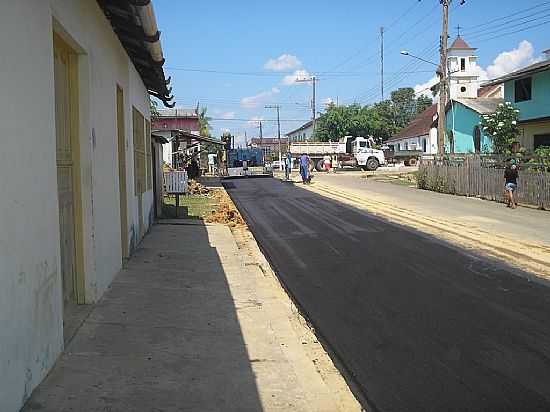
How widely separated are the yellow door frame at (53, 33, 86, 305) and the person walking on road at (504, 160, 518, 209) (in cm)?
1606

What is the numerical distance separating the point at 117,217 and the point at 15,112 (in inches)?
206

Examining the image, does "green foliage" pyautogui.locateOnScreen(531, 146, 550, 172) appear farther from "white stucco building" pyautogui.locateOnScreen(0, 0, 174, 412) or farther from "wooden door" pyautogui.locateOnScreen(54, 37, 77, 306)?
"wooden door" pyautogui.locateOnScreen(54, 37, 77, 306)

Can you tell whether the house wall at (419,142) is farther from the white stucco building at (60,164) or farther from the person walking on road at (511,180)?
the white stucco building at (60,164)

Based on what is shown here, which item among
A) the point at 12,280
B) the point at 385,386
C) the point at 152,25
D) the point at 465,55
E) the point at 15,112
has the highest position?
the point at 465,55

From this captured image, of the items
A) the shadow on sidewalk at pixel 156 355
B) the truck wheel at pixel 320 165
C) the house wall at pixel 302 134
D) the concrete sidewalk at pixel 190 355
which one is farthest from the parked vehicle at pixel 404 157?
the house wall at pixel 302 134

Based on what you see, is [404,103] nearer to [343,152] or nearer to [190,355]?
[343,152]

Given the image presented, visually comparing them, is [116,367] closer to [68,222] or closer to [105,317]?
[105,317]

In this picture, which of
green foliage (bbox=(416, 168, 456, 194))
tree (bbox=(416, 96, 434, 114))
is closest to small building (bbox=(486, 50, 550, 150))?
green foliage (bbox=(416, 168, 456, 194))

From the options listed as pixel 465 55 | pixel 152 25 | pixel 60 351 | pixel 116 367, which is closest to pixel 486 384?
pixel 116 367

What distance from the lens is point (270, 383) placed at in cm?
509

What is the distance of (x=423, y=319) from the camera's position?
719cm

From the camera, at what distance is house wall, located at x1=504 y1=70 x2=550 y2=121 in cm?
3041

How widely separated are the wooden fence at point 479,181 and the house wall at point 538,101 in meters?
6.02

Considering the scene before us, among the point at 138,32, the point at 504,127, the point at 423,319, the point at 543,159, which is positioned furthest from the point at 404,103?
the point at 423,319
